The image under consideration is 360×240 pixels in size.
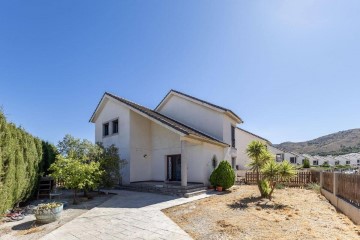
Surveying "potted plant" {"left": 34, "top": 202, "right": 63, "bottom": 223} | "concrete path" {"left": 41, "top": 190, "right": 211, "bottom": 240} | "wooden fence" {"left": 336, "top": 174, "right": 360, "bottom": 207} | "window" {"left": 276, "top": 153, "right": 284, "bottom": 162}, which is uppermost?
"wooden fence" {"left": 336, "top": 174, "right": 360, "bottom": 207}

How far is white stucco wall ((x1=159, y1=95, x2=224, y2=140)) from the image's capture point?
19266mm

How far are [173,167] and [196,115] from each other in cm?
469

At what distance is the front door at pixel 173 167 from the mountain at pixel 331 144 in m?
95.4

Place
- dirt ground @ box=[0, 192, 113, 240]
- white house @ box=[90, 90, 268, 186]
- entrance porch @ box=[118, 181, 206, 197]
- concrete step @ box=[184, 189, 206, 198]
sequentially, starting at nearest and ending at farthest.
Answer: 1. dirt ground @ box=[0, 192, 113, 240]
2. concrete step @ box=[184, 189, 206, 198]
3. entrance porch @ box=[118, 181, 206, 197]
4. white house @ box=[90, 90, 268, 186]

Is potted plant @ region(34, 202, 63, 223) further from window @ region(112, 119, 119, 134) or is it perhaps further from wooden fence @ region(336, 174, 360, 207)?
window @ region(112, 119, 119, 134)

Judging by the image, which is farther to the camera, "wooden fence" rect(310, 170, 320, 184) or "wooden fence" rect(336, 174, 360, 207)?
"wooden fence" rect(310, 170, 320, 184)

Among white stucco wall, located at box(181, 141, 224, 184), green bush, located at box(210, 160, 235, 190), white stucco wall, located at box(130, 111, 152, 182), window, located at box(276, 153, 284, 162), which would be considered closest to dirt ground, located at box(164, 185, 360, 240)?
green bush, located at box(210, 160, 235, 190)

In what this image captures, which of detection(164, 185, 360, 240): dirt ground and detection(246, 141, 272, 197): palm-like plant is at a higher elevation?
detection(246, 141, 272, 197): palm-like plant

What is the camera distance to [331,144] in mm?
119125

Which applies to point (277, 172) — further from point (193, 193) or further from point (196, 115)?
point (196, 115)

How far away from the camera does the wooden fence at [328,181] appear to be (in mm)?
12728

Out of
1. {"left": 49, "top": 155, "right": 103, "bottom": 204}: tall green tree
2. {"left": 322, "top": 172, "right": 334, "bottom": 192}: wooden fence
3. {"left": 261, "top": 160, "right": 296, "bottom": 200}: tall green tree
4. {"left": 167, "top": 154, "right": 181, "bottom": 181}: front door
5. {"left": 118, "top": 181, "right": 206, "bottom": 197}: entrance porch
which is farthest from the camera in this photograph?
{"left": 167, "top": 154, "right": 181, "bottom": 181}: front door

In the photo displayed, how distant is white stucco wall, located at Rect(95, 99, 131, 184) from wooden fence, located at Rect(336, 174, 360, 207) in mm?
12812

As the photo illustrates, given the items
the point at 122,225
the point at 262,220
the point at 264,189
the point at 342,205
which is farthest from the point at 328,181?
the point at 122,225
